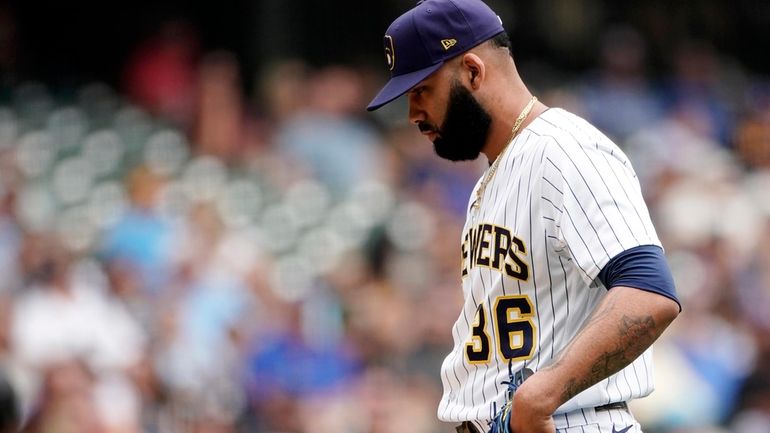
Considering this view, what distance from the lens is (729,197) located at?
9484 millimetres

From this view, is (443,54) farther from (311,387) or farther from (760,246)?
(760,246)

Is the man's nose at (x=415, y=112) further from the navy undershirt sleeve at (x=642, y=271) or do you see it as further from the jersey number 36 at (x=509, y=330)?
the navy undershirt sleeve at (x=642, y=271)

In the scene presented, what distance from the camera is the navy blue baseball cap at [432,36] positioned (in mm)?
3037

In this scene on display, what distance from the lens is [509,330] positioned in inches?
118

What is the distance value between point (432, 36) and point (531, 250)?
0.56 m

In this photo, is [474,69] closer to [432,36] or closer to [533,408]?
[432,36]

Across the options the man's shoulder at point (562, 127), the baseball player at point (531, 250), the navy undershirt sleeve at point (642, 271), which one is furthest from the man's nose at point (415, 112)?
the navy undershirt sleeve at point (642, 271)

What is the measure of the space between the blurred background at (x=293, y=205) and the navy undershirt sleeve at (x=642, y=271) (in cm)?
384

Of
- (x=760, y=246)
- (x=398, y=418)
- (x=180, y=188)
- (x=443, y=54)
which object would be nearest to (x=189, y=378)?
(x=398, y=418)

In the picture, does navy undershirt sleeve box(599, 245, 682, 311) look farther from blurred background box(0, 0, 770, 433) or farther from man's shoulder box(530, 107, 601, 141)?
blurred background box(0, 0, 770, 433)

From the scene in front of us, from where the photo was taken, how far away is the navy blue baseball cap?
304cm

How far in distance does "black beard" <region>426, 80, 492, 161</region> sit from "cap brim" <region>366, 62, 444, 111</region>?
0.23 feet

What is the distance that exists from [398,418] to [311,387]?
78 centimetres

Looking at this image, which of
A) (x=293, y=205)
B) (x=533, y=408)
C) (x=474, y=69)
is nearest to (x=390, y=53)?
(x=474, y=69)
